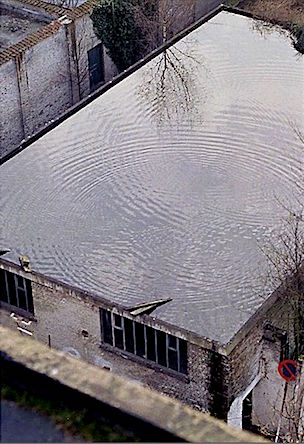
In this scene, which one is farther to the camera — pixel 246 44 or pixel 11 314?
pixel 246 44

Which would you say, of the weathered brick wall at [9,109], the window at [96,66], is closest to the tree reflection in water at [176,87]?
the window at [96,66]

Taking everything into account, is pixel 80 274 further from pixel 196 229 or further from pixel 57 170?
pixel 57 170

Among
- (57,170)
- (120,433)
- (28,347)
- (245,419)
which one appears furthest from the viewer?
(57,170)

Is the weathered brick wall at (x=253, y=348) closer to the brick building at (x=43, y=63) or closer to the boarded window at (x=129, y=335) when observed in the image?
the boarded window at (x=129, y=335)

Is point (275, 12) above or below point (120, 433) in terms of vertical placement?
above

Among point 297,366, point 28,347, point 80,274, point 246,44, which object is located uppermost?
point 246,44

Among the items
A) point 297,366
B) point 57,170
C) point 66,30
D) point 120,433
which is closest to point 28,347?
point 120,433
